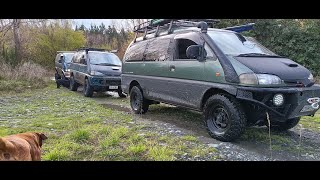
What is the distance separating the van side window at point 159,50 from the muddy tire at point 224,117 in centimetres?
166

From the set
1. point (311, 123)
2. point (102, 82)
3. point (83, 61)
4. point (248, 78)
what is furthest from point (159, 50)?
point (83, 61)

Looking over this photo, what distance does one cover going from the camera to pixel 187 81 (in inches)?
216

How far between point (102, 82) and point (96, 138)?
20.0 ft

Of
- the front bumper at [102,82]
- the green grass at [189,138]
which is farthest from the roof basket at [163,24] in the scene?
the front bumper at [102,82]

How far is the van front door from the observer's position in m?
5.23

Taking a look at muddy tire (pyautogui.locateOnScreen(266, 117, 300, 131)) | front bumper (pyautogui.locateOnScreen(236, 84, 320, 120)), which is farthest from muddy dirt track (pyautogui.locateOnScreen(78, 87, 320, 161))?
front bumper (pyautogui.locateOnScreen(236, 84, 320, 120))

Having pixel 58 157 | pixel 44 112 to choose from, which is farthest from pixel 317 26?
pixel 58 157

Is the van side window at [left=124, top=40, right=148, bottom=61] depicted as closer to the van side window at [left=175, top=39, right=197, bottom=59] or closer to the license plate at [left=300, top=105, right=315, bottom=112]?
the van side window at [left=175, top=39, right=197, bottom=59]

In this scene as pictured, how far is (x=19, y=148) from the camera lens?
2.42 m

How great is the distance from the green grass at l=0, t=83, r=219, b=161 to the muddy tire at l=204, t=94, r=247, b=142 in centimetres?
41

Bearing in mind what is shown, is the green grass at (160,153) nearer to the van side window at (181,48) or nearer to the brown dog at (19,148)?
the brown dog at (19,148)

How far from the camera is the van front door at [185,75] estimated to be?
17.2 ft
